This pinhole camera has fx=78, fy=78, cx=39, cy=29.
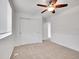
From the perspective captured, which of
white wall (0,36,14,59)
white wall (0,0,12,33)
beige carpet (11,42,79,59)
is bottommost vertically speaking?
beige carpet (11,42,79,59)

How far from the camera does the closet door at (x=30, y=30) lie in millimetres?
6039

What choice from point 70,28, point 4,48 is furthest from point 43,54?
point 70,28

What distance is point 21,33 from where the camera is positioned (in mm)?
5938

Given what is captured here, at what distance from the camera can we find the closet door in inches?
238

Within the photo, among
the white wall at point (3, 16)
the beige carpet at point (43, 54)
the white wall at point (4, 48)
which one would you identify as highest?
the white wall at point (3, 16)

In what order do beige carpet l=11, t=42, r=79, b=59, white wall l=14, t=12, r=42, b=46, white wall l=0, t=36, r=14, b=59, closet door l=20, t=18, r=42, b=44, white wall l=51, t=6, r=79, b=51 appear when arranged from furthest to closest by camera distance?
closet door l=20, t=18, r=42, b=44 → white wall l=14, t=12, r=42, b=46 → white wall l=51, t=6, r=79, b=51 → beige carpet l=11, t=42, r=79, b=59 → white wall l=0, t=36, r=14, b=59

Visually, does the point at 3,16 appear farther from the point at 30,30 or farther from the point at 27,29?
the point at 30,30

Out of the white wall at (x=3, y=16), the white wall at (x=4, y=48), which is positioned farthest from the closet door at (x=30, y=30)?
the white wall at (x=3, y=16)

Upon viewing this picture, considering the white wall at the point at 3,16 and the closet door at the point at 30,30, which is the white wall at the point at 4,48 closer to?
the white wall at the point at 3,16

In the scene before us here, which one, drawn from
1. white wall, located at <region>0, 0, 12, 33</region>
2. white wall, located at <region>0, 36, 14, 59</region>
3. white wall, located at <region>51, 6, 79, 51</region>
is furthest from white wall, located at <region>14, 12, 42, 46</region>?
white wall, located at <region>0, 0, 12, 33</region>

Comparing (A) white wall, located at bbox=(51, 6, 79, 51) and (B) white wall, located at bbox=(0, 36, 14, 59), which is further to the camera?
(A) white wall, located at bbox=(51, 6, 79, 51)

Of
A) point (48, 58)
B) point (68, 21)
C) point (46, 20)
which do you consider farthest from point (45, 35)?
point (48, 58)

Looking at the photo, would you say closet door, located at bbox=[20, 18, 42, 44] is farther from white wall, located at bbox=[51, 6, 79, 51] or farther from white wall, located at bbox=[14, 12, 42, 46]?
white wall, located at bbox=[51, 6, 79, 51]

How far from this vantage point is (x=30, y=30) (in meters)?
6.41
